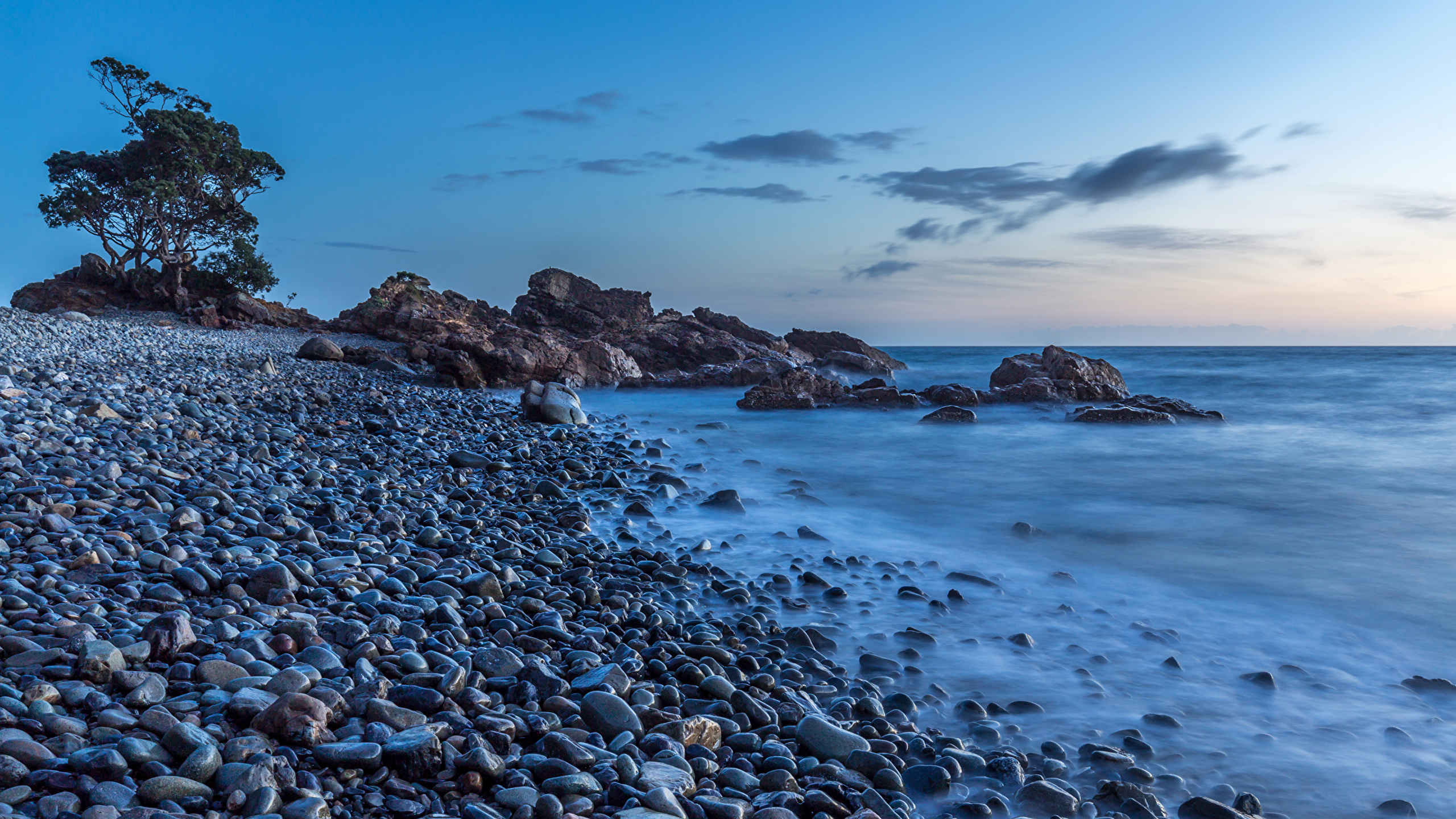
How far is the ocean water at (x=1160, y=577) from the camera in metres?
3.31

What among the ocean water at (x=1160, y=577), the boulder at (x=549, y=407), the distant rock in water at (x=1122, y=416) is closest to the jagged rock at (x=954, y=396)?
the distant rock in water at (x=1122, y=416)

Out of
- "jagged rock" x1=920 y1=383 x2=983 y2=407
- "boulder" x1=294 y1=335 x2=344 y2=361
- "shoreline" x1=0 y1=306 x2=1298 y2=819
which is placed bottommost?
"shoreline" x1=0 y1=306 x2=1298 y2=819

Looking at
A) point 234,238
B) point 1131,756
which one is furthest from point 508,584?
point 234,238

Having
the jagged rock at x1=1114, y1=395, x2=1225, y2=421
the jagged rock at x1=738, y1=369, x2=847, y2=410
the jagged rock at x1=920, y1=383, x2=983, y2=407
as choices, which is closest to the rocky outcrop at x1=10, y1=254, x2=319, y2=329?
the jagged rock at x1=738, y1=369, x2=847, y2=410

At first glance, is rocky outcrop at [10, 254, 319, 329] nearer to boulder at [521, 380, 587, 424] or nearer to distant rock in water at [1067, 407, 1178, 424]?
boulder at [521, 380, 587, 424]

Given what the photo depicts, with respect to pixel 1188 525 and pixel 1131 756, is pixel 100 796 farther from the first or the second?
pixel 1188 525

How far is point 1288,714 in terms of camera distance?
354 centimetres

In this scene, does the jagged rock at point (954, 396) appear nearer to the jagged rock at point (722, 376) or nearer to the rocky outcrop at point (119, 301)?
the jagged rock at point (722, 376)

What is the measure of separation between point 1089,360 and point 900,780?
1916 cm

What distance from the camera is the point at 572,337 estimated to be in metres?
29.6

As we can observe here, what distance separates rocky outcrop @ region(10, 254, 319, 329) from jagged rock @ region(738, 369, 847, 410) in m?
20.1

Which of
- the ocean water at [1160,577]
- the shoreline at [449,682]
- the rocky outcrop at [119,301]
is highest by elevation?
the rocky outcrop at [119,301]

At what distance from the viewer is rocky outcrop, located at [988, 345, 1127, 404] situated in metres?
18.5

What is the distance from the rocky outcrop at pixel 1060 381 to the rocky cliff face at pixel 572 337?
281 inches
